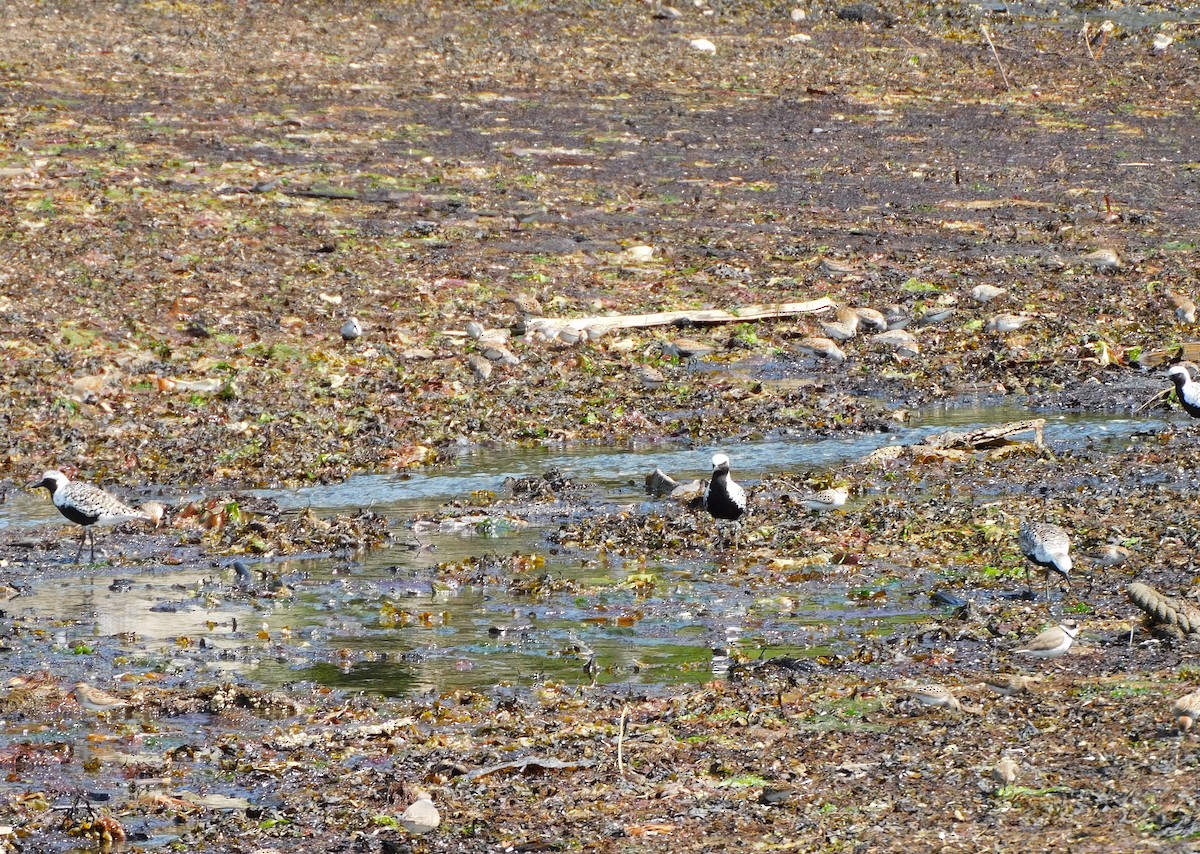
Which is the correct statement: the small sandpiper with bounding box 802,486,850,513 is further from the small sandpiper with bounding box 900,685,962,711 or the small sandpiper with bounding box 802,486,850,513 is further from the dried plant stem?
the dried plant stem

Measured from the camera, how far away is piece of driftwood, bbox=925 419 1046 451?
11.7m

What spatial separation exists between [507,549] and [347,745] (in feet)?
10.4

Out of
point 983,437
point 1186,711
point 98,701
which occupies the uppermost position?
point 1186,711

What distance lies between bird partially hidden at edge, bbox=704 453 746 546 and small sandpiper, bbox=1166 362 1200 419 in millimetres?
3767

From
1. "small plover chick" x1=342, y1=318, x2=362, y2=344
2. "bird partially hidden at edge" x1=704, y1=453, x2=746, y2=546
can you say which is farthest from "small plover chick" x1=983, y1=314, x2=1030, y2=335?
"bird partially hidden at edge" x1=704, y1=453, x2=746, y2=546

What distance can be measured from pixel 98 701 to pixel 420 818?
2033mm

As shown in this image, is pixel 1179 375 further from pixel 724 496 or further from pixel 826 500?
pixel 724 496

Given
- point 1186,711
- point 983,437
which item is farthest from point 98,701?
point 983,437

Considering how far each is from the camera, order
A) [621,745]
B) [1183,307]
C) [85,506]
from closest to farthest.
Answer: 1. [621,745]
2. [85,506]
3. [1183,307]

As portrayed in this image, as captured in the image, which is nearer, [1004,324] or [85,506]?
[85,506]

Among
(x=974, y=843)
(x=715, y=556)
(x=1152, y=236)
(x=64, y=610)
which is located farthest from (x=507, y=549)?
(x=1152, y=236)

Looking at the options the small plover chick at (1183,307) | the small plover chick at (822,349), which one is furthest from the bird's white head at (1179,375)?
the small plover chick at (1183,307)

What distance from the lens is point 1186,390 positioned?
12.1 meters

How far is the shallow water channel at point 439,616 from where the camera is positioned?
7969 millimetres
